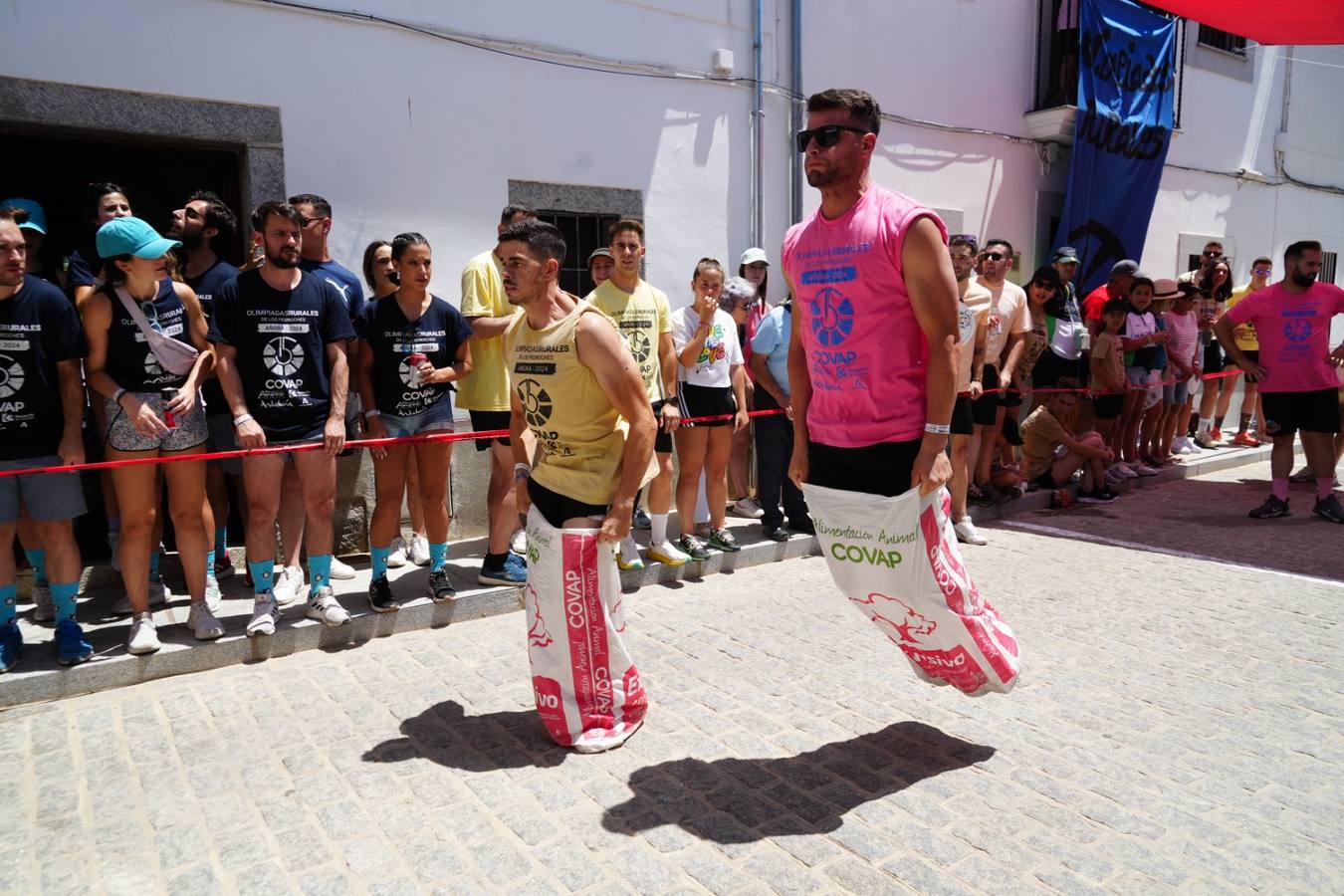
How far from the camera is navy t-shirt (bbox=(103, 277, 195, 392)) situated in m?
4.47

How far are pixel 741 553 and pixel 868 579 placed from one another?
3182 mm

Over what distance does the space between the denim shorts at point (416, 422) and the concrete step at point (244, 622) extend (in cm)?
93

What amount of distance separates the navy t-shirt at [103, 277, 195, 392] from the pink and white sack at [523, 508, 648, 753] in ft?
7.09

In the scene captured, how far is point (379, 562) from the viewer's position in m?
5.18

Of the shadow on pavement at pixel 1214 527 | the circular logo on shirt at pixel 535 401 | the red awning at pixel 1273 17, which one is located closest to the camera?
the circular logo on shirt at pixel 535 401

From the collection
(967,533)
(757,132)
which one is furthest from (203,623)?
(757,132)

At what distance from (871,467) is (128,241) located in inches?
135

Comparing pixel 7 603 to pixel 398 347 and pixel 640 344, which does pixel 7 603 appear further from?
pixel 640 344

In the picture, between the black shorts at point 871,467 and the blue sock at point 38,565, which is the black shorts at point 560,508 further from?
the blue sock at point 38,565

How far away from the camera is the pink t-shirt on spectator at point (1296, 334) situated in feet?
25.1

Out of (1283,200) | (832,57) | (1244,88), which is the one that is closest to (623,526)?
(832,57)

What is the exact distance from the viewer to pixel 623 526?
142 inches

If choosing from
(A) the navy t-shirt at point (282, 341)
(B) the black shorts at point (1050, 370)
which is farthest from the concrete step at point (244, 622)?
(B) the black shorts at point (1050, 370)

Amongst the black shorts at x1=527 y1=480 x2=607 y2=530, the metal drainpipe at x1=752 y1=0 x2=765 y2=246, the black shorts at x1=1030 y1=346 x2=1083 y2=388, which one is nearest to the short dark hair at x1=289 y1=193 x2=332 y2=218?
the black shorts at x1=527 y1=480 x2=607 y2=530
